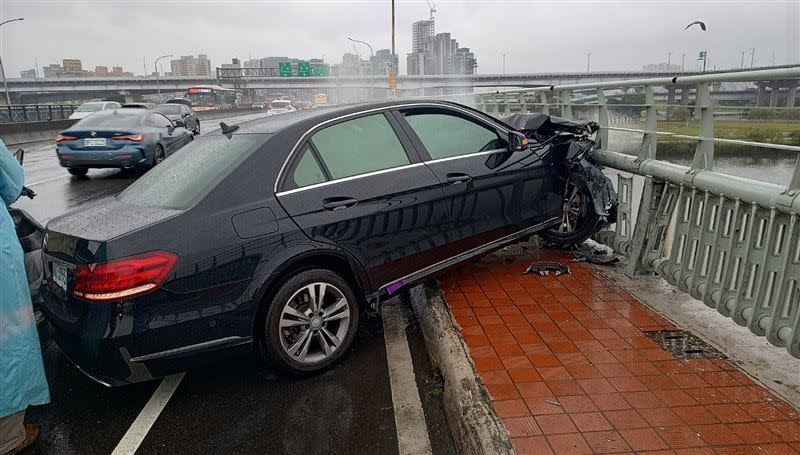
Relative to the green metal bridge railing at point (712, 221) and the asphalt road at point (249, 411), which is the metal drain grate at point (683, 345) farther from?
the asphalt road at point (249, 411)

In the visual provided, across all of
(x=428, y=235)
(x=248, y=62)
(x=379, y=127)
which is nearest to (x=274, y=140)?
(x=379, y=127)

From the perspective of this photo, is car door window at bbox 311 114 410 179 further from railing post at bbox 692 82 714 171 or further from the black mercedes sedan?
railing post at bbox 692 82 714 171

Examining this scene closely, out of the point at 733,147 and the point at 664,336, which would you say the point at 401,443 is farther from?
the point at 733,147

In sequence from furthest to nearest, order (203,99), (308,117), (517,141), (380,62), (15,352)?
(380,62) < (203,99) < (517,141) < (308,117) < (15,352)

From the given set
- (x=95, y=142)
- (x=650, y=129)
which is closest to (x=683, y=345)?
(x=650, y=129)

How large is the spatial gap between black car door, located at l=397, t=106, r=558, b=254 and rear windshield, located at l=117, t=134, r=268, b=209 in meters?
1.30

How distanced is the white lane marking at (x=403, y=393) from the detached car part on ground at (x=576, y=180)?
191 cm

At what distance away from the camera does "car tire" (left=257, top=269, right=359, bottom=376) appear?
330 cm

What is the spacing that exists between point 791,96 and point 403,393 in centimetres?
285

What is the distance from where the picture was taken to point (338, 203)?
3564 mm

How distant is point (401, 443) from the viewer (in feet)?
9.34

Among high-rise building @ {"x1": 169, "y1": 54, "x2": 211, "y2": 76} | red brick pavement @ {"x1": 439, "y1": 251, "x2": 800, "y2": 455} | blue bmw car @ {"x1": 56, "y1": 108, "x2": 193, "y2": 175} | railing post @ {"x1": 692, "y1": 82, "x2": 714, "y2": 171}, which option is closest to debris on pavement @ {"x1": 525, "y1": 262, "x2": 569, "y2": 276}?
red brick pavement @ {"x1": 439, "y1": 251, "x2": 800, "y2": 455}

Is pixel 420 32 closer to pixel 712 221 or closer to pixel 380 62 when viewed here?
pixel 380 62

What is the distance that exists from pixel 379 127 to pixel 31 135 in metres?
25.1
